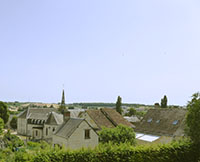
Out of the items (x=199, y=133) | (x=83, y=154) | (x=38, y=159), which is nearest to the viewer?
(x=38, y=159)

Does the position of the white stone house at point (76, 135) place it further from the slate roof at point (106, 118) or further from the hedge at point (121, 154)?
the hedge at point (121, 154)

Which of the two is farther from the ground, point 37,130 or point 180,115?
point 180,115

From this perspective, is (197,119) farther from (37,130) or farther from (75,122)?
(37,130)

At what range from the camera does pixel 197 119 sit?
19750 mm

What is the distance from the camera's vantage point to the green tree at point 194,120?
64.8ft

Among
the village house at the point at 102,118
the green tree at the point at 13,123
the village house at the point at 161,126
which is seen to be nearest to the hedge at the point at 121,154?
the village house at the point at 161,126

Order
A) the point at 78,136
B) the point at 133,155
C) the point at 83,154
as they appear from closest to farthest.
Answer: the point at 83,154
the point at 133,155
the point at 78,136

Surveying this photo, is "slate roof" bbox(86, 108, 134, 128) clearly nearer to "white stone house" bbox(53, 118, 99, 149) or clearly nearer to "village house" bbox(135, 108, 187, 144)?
"village house" bbox(135, 108, 187, 144)

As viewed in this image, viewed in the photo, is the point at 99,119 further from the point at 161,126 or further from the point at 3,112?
the point at 3,112

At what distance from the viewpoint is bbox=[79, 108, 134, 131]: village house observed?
1527 inches

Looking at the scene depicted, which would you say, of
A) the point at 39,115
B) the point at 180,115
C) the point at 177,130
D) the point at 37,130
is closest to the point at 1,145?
the point at 177,130

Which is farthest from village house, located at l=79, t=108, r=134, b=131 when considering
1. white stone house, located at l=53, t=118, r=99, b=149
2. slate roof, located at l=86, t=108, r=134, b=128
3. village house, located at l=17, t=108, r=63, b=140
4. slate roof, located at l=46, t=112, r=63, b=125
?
village house, located at l=17, t=108, r=63, b=140

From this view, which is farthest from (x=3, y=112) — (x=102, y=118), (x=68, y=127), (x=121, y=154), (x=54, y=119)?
(x=121, y=154)

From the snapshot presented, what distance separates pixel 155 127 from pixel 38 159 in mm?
24407
